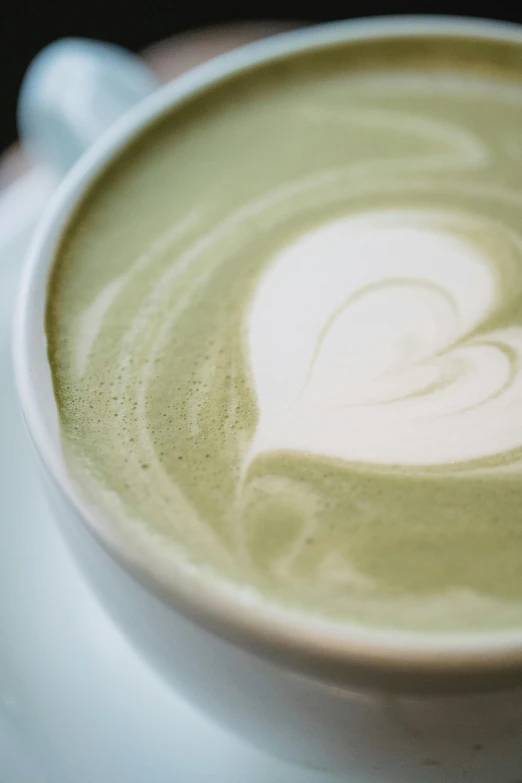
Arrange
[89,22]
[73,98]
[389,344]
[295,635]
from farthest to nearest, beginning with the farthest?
[89,22], [73,98], [389,344], [295,635]

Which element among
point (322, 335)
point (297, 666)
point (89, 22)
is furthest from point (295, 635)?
point (89, 22)

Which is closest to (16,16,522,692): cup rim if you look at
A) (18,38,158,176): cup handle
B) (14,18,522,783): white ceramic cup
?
(14,18,522,783): white ceramic cup

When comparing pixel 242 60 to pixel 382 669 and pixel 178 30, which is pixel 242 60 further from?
pixel 178 30

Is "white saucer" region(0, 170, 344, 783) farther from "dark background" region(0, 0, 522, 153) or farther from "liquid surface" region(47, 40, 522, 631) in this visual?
"dark background" region(0, 0, 522, 153)

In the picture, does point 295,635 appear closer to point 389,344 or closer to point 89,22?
point 389,344

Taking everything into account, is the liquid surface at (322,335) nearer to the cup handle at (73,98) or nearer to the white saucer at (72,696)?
the cup handle at (73,98)

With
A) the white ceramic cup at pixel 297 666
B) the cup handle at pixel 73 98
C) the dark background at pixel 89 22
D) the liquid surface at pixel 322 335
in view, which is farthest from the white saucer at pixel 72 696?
the dark background at pixel 89 22
